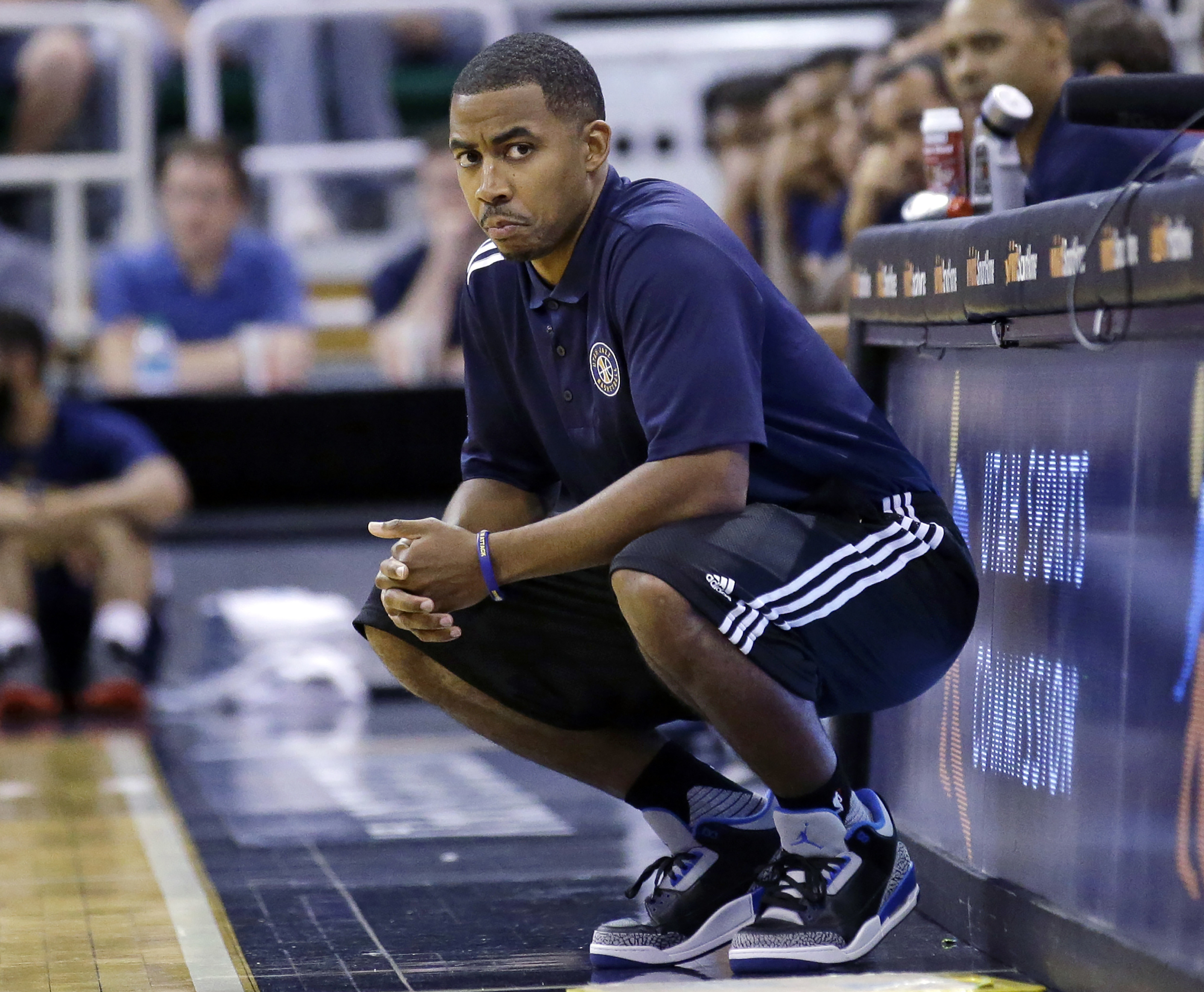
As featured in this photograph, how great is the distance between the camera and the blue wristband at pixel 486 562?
106 inches

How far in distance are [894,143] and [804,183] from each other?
161cm

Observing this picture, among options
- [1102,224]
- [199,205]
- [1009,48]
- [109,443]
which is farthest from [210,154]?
[1102,224]

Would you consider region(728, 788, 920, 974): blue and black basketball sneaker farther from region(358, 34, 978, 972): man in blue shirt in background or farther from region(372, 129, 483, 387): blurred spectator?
region(372, 129, 483, 387): blurred spectator

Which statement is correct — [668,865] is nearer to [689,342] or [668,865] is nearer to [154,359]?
[689,342]

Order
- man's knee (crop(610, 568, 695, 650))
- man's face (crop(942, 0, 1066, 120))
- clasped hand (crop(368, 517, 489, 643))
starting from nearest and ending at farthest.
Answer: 1. man's knee (crop(610, 568, 695, 650))
2. clasped hand (crop(368, 517, 489, 643))
3. man's face (crop(942, 0, 1066, 120))

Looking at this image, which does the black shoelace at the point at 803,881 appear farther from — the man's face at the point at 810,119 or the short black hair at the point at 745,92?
the short black hair at the point at 745,92

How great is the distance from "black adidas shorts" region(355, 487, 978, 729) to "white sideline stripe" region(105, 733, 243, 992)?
0.57m

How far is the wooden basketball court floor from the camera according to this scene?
110 inches

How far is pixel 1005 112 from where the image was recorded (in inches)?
132

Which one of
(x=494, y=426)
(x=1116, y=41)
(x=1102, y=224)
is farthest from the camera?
(x=1116, y=41)

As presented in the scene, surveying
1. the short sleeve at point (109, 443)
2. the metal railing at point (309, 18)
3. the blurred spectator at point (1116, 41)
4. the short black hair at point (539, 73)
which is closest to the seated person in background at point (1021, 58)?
the blurred spectator at point (1116, 41)

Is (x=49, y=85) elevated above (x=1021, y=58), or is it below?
above

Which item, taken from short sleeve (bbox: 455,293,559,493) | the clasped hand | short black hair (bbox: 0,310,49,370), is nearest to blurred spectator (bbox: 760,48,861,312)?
short black hair (bbox: 0,310,49,370)

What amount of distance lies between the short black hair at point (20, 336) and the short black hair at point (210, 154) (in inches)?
41.2
